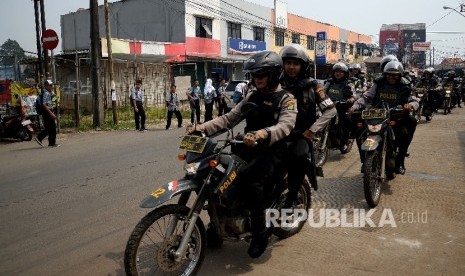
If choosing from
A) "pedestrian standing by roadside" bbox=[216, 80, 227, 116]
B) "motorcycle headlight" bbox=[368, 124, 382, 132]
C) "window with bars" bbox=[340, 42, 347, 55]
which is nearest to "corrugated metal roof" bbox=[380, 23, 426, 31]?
"window with bars" bbox=[340, 42, 347, 55]

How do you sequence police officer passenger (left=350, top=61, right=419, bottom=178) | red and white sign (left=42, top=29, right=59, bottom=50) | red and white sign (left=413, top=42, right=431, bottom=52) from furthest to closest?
red and white sign (left=413, top=42, right=431, bottom=52)
red and white sign (left=42, top=29, right=59, bottom=50)
police officer passenger (left=350, top=61, right=419, bottom=178)

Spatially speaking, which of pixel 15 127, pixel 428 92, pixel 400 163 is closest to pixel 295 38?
pixel 428 92

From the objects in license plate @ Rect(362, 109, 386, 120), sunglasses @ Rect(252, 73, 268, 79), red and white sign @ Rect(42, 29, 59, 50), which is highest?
red and white sign @ Rect(42, 29, 59, 50)

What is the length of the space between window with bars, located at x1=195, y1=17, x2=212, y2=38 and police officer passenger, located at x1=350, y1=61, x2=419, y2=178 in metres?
22.4

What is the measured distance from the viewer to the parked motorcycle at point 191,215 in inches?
121

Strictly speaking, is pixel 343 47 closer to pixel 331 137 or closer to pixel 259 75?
pixel 331 137

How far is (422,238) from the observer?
4.22 meters

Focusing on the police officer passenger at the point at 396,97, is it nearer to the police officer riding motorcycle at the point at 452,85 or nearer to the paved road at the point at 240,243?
the paved road at the point at 240,243

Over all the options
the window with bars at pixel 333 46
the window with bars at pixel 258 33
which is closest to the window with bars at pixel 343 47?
the window with bars at pixel 333 46

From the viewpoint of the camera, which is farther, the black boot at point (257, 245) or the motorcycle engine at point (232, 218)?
the black boot at point (257, 245)

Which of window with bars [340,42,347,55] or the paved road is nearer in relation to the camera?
the paved road

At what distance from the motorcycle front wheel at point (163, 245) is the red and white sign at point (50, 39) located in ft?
38.3

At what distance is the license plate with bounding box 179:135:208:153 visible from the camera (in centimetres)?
325

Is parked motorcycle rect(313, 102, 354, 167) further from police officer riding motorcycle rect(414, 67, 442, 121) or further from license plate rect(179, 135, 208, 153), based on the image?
police officer riding motorcycle rect(414, 67, 442, 121)
